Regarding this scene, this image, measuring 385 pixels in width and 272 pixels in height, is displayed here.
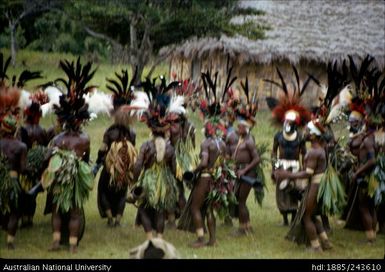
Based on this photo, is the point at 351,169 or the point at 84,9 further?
the point at 84,9

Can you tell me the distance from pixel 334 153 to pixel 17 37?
1572 cm

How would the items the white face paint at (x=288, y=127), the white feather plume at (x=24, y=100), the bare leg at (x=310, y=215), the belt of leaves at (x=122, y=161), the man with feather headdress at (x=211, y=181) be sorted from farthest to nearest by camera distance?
the belt of leaves at (x=122, y=161)
the white face paint at (x=288, y=127)
the white feather plume at (x=24, y=100)
the man with feather headdress at (x=211, y=181)
the bare leg at (x=310, y=215)

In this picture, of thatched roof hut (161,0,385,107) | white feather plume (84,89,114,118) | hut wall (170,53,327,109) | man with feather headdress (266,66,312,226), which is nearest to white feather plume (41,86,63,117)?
white feather plume (84,89,114,118)

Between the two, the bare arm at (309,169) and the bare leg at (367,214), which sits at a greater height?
the bare arm at (309,169)

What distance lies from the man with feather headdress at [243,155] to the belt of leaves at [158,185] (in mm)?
794

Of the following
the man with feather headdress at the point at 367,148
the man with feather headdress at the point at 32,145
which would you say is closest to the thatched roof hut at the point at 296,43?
the man with feather headdress at the point at 32,145

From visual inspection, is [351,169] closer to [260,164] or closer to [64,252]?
[260,164]

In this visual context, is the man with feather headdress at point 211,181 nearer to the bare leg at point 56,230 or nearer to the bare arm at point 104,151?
the bare arm at point 104,151

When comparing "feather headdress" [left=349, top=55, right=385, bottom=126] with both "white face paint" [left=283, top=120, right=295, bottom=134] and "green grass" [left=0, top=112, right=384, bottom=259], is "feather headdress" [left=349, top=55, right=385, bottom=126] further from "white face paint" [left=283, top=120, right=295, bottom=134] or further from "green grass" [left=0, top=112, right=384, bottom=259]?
"green grass" [left=0, top=112, right=384, bottom=259]

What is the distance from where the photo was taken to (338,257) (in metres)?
6.44

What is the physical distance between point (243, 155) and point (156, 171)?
40.3 inches

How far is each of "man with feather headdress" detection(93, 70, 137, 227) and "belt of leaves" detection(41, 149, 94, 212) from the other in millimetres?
544

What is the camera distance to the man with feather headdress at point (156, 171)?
643cm
